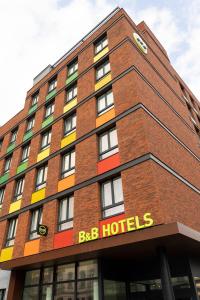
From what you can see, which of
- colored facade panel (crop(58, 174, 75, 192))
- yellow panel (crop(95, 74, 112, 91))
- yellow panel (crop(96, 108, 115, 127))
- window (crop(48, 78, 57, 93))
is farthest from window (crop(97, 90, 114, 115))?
window (crop(48, 78, 57, 93))

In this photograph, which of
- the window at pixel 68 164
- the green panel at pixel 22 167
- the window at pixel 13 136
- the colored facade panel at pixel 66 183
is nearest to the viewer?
the colored facade panel at pixel 66 183

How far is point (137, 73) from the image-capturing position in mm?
14719

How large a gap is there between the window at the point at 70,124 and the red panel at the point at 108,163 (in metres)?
4.37

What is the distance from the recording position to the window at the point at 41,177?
16531 millimetres

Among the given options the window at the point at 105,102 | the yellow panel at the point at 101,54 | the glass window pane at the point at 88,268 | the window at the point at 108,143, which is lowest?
the glass window pane at the point at 88,268

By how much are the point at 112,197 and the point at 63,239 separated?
10.8ft

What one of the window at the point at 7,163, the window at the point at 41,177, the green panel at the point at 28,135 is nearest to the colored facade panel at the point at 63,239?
the window at the point at 41,177

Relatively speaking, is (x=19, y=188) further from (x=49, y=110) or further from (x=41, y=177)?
(x=49, y=110)

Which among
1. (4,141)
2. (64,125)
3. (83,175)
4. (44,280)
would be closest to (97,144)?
(83,175)

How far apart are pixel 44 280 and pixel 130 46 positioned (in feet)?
46.2

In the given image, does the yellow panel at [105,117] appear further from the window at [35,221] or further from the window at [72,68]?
the window at [72,68]

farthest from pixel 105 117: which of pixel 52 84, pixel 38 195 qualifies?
pixel 52 84

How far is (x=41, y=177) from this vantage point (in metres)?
17.1

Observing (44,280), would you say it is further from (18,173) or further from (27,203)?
(18,173)
